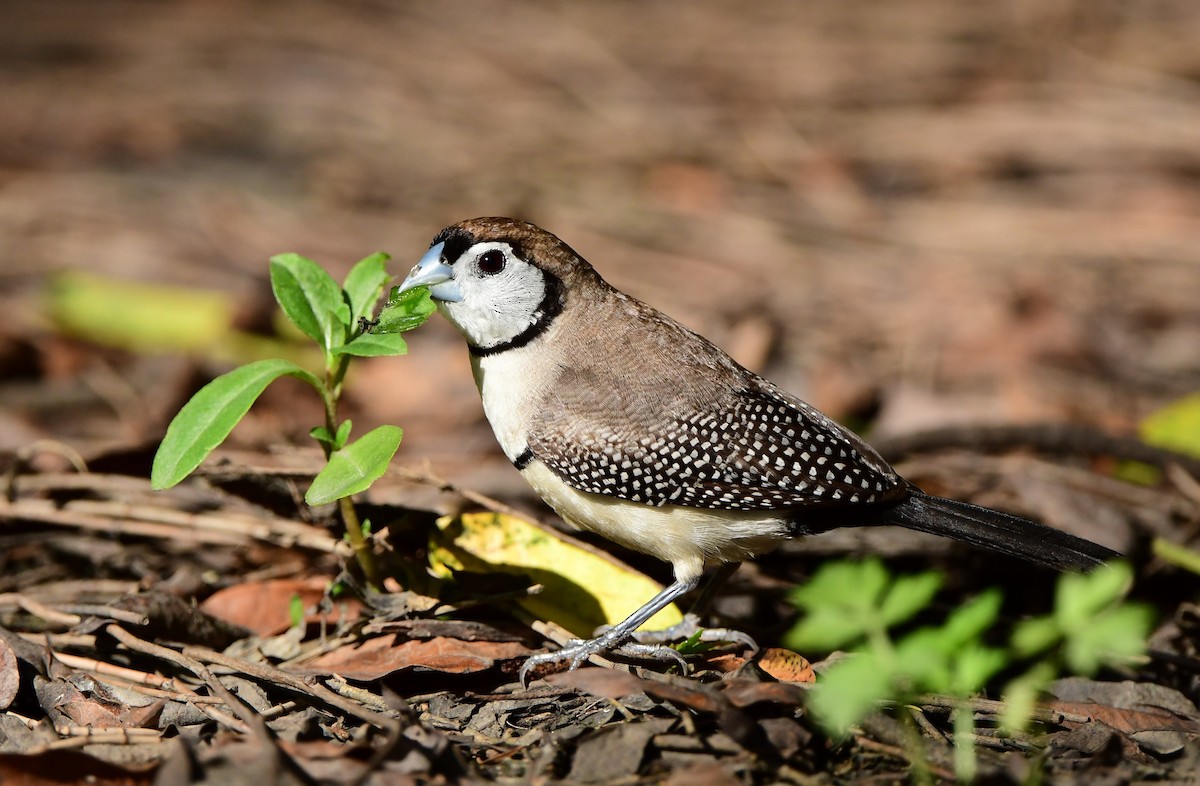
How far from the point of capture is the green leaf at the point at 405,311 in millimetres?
3137

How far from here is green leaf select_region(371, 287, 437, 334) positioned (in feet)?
10.3

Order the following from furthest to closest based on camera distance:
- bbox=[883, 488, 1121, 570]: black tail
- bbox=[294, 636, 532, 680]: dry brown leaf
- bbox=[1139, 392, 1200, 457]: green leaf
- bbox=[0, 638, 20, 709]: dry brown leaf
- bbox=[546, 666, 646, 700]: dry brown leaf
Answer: bbox=[1139, 392, 1200, 457]: green leaf → bbox=[883, 488, 1121, 570]: black tail → bbox=[294, 636, 532, 680]: dry brown leaf → bbox=[0, 638, 20, 709]: dry brown leaf → bbox=[546, 666, 646, 700]: dry brown leaf

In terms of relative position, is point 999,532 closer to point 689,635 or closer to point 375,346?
point 689,635

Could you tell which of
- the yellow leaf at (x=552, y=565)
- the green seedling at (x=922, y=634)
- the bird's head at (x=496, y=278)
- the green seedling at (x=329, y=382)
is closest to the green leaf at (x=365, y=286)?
the green seedling at (x=329, y=382)

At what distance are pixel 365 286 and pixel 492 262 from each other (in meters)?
0.45

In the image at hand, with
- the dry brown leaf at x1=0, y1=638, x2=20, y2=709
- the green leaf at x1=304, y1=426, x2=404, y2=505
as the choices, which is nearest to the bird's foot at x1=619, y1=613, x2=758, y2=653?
the green leaf at x1=304, y1=426, x2=404, y2=505

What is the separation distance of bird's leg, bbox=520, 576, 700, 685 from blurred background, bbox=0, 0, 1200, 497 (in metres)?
1.26

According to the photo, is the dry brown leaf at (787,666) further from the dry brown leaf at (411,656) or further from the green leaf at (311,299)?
the green leaf at (311,299)

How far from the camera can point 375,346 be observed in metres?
3.02

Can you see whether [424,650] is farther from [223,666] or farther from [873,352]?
[873,352]

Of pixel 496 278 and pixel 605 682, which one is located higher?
pixel 496 278

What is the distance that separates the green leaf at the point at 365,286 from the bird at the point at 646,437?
7.5 inches

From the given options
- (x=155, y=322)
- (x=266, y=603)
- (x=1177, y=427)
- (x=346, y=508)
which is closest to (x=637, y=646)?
(x=346, y=508)

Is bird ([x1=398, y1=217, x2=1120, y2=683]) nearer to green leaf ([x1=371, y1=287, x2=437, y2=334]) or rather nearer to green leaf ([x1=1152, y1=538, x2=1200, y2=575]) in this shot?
green leaf ([x1=371, y1=287, x2=437, y2=334])
